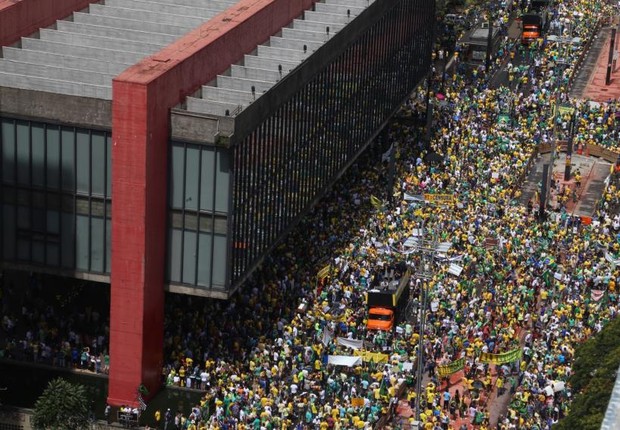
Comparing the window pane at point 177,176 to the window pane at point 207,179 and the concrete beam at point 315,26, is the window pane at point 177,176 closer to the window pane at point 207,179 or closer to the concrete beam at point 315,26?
the window pane at point 207,179

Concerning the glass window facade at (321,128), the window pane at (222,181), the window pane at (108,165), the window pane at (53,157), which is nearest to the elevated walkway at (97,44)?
the window pane at (53,157)

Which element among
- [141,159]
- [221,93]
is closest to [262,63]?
[221,93]

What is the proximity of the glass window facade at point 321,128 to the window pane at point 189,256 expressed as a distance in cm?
198

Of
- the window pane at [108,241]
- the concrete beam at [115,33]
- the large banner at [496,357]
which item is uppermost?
the concrete beam at [115,33]

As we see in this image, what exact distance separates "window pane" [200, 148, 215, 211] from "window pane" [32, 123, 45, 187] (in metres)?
7.65

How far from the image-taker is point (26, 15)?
93250mm

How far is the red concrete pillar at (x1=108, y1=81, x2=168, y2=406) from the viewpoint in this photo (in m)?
81.4

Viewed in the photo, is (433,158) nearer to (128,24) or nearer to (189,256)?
(128,24)

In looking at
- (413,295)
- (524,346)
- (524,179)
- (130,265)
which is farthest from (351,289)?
(524,179)

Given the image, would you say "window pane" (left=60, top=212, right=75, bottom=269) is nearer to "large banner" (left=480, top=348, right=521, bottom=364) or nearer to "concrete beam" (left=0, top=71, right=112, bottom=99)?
"concrete beam" (left=0, top=71, right=112, bottom=99)

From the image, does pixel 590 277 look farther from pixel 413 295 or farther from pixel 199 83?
pixel 199 83

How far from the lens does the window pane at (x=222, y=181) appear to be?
273 feet

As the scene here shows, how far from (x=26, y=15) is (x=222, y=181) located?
16949 millimetres

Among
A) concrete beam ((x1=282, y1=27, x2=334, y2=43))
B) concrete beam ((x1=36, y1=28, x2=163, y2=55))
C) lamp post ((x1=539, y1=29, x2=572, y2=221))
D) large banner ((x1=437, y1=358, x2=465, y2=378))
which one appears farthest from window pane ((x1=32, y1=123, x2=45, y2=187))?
lamp post ((x1=539, y1=29, x2=572, y2=221))
